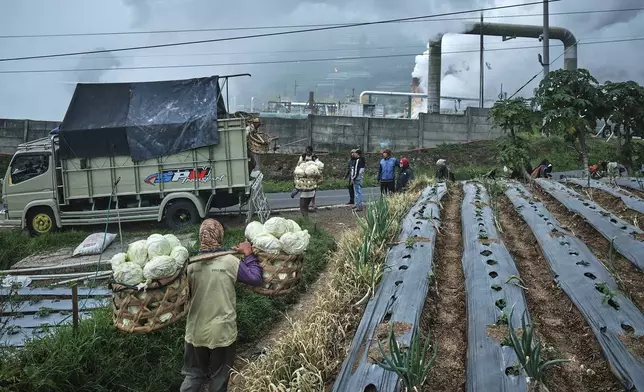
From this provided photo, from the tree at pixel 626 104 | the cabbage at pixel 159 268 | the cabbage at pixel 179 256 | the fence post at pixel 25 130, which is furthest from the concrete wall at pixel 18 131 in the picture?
the cabbage at pixel 159 268

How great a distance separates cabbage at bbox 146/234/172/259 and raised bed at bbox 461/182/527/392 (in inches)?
89.4

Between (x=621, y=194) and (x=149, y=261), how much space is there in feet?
23.0

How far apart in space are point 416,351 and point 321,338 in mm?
1148

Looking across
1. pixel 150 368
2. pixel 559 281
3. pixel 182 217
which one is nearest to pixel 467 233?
pixel 559 281

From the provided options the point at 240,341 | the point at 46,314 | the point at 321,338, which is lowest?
the point at 240,341

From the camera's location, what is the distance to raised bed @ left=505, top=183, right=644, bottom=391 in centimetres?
285

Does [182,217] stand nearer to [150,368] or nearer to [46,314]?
[46,314]

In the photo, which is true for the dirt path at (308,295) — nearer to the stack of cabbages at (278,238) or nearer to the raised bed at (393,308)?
the raised bed at (393,308)

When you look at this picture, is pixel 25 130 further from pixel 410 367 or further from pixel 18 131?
pixel 410 367

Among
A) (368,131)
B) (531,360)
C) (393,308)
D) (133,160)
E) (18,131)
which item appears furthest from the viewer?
(368,131)

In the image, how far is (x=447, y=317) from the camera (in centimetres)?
398

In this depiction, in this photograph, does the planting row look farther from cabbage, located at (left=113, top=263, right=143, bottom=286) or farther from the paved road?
the paved road

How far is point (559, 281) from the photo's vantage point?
4.26 meters

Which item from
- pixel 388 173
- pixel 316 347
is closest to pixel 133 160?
pixel 388 173
